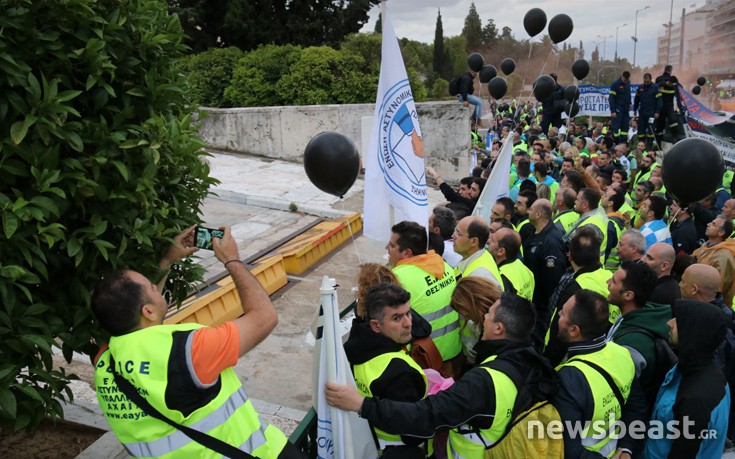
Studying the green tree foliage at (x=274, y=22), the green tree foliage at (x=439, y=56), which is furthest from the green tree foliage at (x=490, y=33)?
the green tree foliage at (x=274, y=22)

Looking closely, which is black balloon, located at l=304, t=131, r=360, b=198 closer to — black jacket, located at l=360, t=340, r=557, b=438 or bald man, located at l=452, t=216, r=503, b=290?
bald man, located at l=452, t=216, r=503, b=290

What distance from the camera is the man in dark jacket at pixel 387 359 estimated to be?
288cm

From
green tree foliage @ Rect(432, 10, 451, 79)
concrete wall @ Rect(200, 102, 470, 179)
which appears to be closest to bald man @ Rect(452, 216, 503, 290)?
concrete wall @ Rect(200, 102, 470, 179)

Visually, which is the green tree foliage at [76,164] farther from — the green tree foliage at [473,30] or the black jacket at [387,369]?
the green tree foliage at [473,30]

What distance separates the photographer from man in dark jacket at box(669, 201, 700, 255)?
6.69 meters

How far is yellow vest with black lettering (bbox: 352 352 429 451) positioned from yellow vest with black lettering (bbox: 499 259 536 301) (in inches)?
76.2

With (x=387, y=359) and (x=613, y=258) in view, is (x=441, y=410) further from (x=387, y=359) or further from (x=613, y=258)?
(x=613, y=258)

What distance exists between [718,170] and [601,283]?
6.51ft

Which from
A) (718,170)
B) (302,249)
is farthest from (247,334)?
(302,249)

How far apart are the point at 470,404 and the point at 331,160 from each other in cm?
231

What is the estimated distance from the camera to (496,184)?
7.45 metres

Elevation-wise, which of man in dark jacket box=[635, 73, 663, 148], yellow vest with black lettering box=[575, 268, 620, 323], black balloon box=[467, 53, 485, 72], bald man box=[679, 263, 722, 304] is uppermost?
black balloon box=[467, 53, 485, 72]

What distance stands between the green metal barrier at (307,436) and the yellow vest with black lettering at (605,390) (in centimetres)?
135

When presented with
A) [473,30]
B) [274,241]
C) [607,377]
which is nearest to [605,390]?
[607,377]
